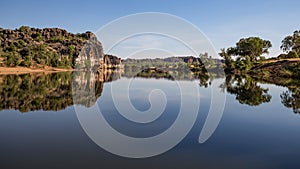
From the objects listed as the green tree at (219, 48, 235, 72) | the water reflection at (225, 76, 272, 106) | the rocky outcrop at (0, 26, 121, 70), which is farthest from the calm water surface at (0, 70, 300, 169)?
the green tree at (219, 48, 235, 72)

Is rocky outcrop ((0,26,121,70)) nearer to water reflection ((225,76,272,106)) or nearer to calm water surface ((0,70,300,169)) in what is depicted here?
water reflection ((225,76,272,106))

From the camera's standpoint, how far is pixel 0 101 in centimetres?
1661

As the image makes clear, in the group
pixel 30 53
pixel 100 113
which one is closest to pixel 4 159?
pixel 100 113

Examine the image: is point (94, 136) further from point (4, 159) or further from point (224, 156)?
point (224, 156)

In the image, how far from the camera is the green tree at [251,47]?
7675cm

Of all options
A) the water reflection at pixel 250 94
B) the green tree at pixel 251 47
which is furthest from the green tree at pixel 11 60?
the green tree at pixel 251 47

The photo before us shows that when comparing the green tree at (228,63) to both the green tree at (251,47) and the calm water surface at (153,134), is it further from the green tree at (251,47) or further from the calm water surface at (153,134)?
the calm water surface at (153,134)

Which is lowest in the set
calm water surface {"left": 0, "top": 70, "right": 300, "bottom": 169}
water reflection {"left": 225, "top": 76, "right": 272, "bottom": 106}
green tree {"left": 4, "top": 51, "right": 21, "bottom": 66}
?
calm water surface {"left": 0, "top": 70, "right": 300, "bottom": 169}

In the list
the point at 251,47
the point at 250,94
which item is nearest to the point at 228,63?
the point at 251,47

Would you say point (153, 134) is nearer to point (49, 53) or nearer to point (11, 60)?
point (11, 60)

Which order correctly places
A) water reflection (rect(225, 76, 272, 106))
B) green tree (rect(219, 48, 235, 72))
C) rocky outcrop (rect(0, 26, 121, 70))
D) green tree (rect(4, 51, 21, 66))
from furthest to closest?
green tree (rect(219, 48, 235, 72)) < rocky outcrop (rect(0, 26, 121, 70)) < green tree (rect(4, 51, 21, 66)) < water reflection (rect(225, 76, 272, 106))

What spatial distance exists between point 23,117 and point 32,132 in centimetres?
306

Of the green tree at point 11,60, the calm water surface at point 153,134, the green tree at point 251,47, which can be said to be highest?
the green tree at point 251,47

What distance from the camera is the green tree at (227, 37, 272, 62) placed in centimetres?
7675
